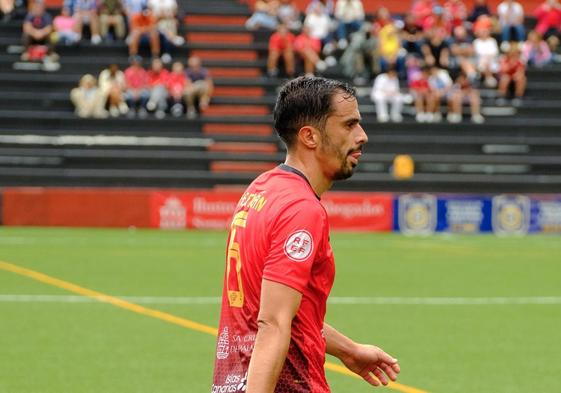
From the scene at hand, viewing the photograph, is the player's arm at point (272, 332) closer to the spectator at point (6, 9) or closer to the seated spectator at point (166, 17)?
the seated spectator at point (166, 17)

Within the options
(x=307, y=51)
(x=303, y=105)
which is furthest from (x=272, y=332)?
(x=307, y=51)

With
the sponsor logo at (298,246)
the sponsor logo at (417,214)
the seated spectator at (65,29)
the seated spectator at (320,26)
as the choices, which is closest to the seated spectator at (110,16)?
the seated spectator at (65,29)

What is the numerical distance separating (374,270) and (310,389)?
50.3 ft

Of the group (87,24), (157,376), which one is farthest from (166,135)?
(157,376)

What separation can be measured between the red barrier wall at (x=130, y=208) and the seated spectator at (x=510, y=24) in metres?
10.3

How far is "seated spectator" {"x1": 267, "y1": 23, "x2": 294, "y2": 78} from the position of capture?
3456cm

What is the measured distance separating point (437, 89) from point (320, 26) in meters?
4.04

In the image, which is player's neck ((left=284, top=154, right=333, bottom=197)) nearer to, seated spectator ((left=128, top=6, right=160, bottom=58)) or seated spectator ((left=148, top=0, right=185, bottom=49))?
seated spectator ((left=128, top=6, right=160, bottom=58))

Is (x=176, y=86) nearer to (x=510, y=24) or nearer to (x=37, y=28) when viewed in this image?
(x=37, y=28)

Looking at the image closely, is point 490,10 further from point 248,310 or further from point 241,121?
point 248,310

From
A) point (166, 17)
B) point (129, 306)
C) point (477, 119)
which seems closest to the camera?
point (129, 306)

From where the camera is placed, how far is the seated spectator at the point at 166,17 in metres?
34.9

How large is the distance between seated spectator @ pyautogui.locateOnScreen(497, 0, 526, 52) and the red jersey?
33313mm

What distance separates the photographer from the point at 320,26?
117 feet
